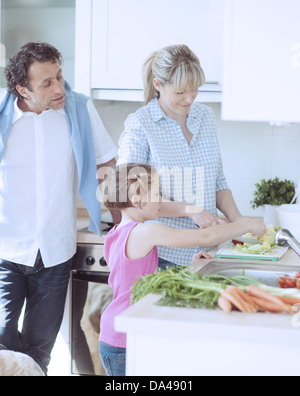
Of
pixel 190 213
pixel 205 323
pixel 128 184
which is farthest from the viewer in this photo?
pixel 190 213

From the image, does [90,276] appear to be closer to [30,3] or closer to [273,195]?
[273,195]

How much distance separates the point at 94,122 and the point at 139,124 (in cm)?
48

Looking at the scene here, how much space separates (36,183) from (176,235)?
822 millimetres

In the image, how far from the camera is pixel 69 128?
231 centimetres

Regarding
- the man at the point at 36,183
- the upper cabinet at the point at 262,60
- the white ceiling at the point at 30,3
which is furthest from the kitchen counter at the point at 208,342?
the white ceiling at the point at 30,3

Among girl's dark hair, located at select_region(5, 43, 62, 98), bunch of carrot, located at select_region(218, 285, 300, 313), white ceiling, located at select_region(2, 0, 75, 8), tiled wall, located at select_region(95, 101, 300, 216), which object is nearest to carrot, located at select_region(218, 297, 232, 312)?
bunch of carrot, located at select_region(218, 285, 300, 313)

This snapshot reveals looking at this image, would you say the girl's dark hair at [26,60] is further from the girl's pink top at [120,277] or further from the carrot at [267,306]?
the carrot at [267,306]

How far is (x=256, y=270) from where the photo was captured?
1746 millimetres

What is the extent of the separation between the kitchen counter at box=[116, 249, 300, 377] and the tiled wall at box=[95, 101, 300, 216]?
6.01 ft

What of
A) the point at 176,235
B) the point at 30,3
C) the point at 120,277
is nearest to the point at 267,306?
the point at 176,235

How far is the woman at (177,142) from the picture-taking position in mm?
1946

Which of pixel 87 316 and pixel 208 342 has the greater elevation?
pixel 208 342
